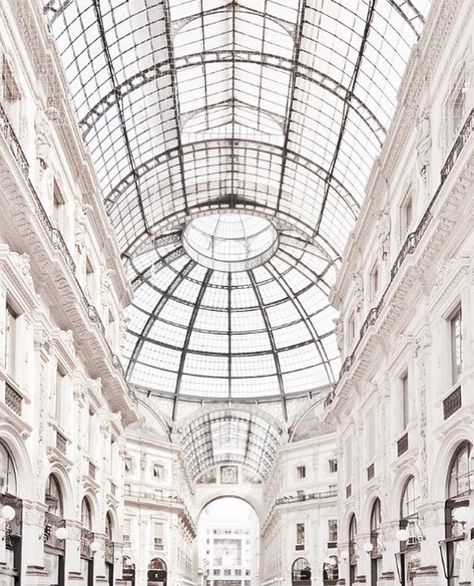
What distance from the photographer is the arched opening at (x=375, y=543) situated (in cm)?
3434

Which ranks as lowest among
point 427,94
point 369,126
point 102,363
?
point 102,363

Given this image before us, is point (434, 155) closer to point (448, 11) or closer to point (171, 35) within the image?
point (448, 11)

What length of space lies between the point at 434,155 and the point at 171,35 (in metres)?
19.4

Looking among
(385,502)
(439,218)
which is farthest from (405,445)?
(439,218)

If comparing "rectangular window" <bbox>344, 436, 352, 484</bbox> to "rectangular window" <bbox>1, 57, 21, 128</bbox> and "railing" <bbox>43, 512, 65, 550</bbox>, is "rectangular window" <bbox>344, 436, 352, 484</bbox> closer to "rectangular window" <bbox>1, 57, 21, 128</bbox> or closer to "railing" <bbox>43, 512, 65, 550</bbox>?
"railing" <bbox>43, 512, 65, 550</bbox>

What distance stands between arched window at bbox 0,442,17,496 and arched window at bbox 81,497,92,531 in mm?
11204

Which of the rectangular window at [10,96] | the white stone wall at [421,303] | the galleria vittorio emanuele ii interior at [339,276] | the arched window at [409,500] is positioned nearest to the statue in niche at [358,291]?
the galleria vittorio emanuele ii interior at [339,276]

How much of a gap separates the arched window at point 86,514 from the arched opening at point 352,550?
39.0ft

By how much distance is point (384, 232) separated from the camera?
33688mm

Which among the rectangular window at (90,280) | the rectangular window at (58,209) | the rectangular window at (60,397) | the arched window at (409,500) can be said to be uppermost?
the rectangular window at (58,209)

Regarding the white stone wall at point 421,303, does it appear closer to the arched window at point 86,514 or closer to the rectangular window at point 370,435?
the rectangular window at point 370,435

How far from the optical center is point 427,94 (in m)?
26.6

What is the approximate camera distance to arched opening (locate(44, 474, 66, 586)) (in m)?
28.6

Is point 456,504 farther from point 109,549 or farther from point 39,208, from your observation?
point 109,549
